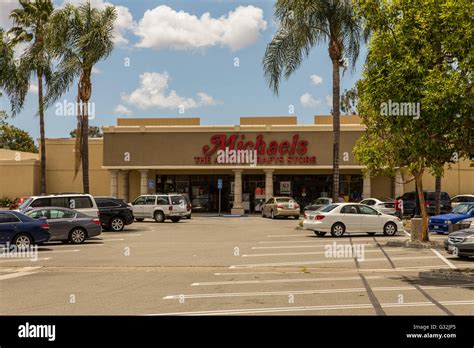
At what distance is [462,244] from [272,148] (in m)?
27.4

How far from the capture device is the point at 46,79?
Result: 122 ft

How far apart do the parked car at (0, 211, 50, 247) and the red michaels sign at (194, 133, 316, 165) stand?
2549cm

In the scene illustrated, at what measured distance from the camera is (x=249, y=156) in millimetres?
43969

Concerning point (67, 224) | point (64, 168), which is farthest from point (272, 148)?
point (67, 224)

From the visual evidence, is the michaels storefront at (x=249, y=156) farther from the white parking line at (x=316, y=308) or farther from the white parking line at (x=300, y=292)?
the white parking line at (x=316, y=308)

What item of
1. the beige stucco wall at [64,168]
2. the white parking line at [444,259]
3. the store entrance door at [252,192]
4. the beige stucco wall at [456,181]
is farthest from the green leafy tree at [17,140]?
the white parking line at [444,259]

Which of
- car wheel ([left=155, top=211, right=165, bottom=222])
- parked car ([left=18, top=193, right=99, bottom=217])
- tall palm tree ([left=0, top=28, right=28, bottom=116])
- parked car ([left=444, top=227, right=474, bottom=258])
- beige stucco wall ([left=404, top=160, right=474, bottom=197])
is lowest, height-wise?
car wheel ([left=155, top=211, right=165, bottom=222])

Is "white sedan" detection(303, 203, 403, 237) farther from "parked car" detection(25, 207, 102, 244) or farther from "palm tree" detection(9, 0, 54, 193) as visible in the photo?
"palm tree" detection(9, 0, 54, 193)

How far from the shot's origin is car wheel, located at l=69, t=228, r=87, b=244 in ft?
72.5

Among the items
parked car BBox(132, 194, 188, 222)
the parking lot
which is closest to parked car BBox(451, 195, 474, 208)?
parked car BBox(132, 194, 188, 222)

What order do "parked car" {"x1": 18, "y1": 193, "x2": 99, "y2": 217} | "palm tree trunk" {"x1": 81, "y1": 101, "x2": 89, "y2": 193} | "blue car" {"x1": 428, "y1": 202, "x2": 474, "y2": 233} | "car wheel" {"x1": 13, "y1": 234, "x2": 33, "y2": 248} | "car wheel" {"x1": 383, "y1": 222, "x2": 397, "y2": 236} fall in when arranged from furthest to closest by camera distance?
"palm tree trunk" {"x1": 81, "y1": 101, "x2": 89, "y2": 193} → "blue car" {"x1": 428, "y1": 202, "x2": 474, "y2": 233} → "parked car" {"x1": 18, "y1": 193, "x2": 99, "y2": 217} → "car wheel" {"x1": 383, "y1": 222, "x2": 397, "y2": 236} → "car wheel" {"x1": 13, "y1": 234, "x2": 33, "y2": 248}

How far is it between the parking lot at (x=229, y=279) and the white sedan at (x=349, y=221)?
32.1 inches

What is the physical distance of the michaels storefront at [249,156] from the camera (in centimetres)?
4388

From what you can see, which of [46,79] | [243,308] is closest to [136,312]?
[243,308]
